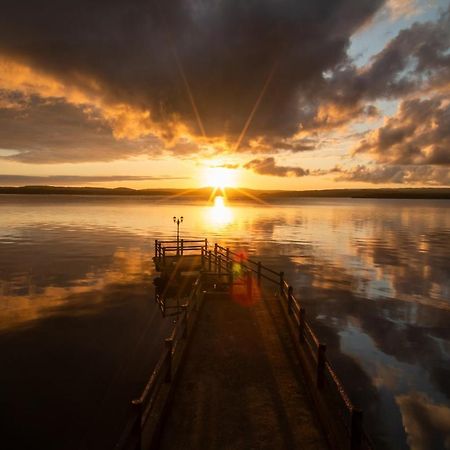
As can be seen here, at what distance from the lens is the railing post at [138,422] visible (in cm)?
722

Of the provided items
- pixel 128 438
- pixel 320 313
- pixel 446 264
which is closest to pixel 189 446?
pixel 128 438

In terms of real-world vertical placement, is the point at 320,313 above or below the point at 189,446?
below

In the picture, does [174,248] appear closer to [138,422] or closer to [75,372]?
[75,372]

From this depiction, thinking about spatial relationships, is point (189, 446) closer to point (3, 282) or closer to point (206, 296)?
point (206, 296)

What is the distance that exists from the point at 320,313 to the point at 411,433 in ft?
43.2

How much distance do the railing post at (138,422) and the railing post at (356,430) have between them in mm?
4295

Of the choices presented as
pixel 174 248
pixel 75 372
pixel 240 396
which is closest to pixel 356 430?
pixel 240 396

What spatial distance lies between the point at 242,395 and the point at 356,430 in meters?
3.49

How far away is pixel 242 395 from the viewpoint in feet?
33.2

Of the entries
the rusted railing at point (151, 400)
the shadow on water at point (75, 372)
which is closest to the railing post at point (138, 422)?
the rusted railing at point (151, 400)

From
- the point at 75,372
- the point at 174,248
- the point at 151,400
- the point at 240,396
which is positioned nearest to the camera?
the point at 151,400

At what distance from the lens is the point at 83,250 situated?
1983 inches

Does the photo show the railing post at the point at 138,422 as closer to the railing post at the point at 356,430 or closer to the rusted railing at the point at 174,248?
the railing post at the point at 356,430

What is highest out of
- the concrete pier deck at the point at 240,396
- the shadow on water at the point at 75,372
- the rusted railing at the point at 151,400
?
the rusted railing at the point at 151,400
